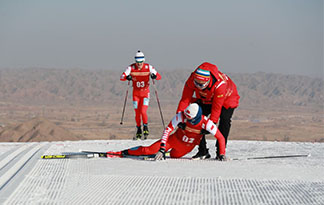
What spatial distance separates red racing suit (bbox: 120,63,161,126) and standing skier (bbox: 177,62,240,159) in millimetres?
3594

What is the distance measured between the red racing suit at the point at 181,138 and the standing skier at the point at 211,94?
0.33 metres

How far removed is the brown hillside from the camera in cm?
2997

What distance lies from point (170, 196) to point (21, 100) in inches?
3821

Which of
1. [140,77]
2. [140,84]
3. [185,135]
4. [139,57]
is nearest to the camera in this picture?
[185,135]

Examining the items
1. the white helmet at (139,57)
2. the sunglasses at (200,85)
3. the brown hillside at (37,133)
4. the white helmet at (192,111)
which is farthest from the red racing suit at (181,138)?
the brown hillside at (37,133)

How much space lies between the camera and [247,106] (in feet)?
312

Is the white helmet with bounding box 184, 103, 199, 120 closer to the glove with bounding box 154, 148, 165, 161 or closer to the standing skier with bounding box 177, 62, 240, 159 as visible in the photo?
the standing skier with bounding box 177, 62, 240, 159

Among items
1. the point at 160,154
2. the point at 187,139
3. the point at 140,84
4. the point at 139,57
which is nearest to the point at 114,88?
the point at 140,84

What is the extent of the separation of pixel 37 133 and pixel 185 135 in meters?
24.0

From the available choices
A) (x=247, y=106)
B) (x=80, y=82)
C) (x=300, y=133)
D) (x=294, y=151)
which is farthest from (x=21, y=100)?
(x=294, y=151)

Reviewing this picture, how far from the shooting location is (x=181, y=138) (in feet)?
26.7

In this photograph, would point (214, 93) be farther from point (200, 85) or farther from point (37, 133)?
point (37, 133)

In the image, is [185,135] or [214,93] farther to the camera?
[214,93]

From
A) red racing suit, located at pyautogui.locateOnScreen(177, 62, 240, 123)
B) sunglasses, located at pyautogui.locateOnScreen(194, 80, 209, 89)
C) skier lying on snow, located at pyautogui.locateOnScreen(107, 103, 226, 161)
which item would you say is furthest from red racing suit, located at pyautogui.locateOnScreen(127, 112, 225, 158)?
sunglasses, located at pyautogui.locateOnScreen(194, 80, 209, 89)
